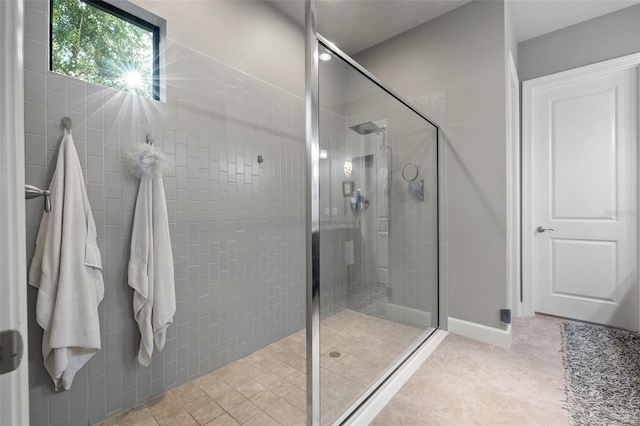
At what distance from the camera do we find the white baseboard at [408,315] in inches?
Result: 73.0

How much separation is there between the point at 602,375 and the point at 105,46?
3.39 metres

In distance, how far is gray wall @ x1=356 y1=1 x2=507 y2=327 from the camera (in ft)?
7.09

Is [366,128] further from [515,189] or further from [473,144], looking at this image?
[515,189]

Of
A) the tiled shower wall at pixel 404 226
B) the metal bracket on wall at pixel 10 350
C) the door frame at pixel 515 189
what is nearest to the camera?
the metal bracket on wall at pixel 10 350

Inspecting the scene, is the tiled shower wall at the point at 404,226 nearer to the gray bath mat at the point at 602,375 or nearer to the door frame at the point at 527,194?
the gray bath mat at the point at 602,375

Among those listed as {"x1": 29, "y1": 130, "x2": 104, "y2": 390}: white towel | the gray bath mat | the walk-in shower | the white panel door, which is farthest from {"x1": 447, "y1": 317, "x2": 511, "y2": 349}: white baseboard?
{"x1": 29, "y1": 130, "x2": 104, "y2": 390}: white towel

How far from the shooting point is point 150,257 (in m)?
1.47

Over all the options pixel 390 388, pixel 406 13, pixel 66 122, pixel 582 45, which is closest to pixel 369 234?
pixel 390 388

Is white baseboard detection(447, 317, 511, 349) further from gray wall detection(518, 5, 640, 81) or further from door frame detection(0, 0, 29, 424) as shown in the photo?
door frame detection(0, 0, 29, 424)

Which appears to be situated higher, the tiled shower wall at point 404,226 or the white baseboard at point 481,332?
the tiled shower wall at point 404,226

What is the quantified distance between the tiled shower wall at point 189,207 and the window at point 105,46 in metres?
0.12

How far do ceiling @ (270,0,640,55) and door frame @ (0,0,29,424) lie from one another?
2.26 metres

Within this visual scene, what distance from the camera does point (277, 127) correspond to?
2264mm

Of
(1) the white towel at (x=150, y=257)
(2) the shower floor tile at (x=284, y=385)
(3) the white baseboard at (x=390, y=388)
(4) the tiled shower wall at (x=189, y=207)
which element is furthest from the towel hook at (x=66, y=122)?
(3) the white baseboard at (x=390, y=388)
